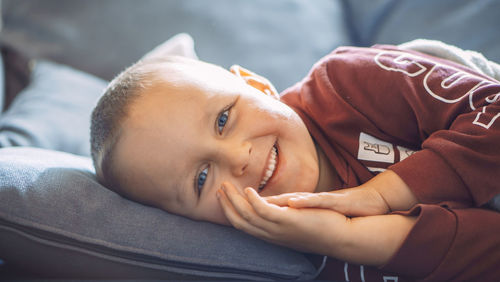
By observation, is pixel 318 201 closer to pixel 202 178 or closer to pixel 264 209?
pixel 264 209

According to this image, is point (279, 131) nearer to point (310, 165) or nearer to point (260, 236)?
point (310, 165)

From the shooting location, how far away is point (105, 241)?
0.70m

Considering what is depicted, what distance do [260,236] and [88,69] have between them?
1.03m

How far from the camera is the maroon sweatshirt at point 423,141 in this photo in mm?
681

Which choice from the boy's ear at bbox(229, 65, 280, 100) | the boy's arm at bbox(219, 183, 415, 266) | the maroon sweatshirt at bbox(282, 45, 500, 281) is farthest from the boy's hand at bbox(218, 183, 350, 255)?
the boy's ear at bbox(229, 65, 280, 100)

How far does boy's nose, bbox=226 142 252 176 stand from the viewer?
0.75 m

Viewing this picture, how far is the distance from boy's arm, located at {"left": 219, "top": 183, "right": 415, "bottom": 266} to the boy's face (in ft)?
0.29

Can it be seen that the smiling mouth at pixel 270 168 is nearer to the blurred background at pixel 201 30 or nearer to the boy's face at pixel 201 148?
the boy's face at pixel 201 148

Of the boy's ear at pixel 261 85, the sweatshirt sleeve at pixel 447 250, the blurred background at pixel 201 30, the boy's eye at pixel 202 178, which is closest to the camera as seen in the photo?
the sweatshirt sleeve at pixel 447 250

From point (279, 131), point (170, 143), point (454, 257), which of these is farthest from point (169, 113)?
point (454, 257)

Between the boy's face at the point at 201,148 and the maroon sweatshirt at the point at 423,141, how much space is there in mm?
126

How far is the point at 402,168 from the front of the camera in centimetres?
75

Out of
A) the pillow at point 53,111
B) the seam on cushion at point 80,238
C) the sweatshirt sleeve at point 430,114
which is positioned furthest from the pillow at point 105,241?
the pillow at point 53,111

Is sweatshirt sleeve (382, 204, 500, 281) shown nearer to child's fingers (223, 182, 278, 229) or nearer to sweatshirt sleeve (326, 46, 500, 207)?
sweatshirt sleeve (326, 46, 500, 207)
